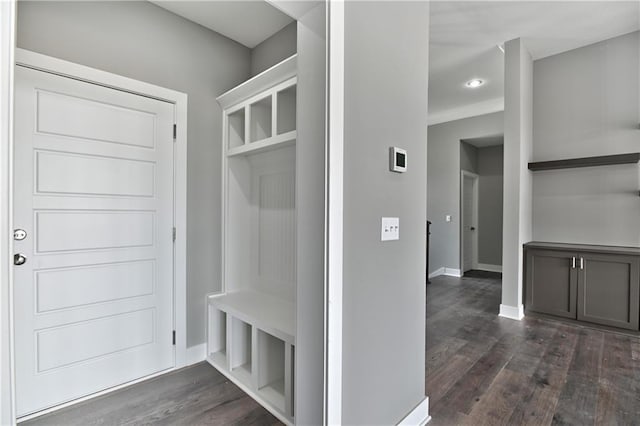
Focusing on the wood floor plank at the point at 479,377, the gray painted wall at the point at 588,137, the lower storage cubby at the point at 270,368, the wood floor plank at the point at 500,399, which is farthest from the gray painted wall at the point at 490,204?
the lower storage cubby at the point at 270,368

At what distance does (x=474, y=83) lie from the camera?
4.42m

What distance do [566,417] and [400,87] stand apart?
80.8 inches

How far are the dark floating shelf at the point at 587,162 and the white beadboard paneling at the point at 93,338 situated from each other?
418 centimetres

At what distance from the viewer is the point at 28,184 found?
5.89 ft

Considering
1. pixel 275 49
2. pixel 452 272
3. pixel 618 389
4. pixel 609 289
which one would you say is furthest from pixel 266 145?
pixel 452 272

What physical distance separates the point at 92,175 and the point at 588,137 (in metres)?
4.70

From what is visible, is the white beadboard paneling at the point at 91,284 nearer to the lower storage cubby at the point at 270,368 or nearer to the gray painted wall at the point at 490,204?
the lower storage cubby at the point at 270,368

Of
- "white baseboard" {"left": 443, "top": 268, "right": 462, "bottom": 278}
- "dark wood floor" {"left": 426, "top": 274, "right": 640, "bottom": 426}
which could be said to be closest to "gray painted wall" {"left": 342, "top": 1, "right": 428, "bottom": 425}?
"dark wood floor" {"left": 426, "top": 274, "right": 640, "bottom": 426}

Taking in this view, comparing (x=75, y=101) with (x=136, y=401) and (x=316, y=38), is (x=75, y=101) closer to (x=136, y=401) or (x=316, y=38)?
(x=316, y=38)

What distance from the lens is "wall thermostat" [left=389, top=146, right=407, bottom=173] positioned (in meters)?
1.49

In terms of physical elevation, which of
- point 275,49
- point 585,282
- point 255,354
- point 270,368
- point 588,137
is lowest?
point 270,368

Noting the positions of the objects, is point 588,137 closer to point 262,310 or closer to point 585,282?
point 585,282

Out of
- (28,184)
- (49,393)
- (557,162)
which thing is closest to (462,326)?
(557,162)

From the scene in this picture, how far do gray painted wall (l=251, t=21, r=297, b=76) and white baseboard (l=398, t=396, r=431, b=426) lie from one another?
102 inches
